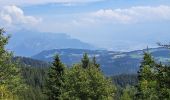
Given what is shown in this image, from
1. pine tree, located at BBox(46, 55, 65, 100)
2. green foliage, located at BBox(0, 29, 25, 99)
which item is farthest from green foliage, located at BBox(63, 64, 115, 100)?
green foliage, located at BBox(0, 29, 25, 99)

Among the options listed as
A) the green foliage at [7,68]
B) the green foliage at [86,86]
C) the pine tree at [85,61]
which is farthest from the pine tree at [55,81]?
the green foliage at [7,68]

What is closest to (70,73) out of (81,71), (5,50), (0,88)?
(81,71)

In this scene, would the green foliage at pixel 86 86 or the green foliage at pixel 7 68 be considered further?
the green foliage at pixel 86 86

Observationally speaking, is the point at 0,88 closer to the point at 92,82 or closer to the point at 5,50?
the point at 5,50

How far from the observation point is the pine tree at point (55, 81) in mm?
49938

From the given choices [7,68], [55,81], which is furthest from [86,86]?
[7,68]

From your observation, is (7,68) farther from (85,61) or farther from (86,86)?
(85,61)

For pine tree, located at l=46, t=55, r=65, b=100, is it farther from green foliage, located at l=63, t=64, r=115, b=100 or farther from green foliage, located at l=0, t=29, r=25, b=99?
green foliage, located at l=0, t=29, r=25, b=99

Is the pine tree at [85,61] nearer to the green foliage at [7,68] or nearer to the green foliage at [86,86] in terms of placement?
the green foliage at [86,86]

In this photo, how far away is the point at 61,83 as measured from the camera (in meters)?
50.5

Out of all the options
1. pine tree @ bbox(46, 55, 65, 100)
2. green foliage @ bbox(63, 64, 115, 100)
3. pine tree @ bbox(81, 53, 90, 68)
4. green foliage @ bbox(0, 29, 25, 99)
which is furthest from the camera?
pine tree @ bbox(81, 53, 90, 68)

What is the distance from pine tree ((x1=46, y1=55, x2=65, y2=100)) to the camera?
164ft

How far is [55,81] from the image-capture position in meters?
50.2

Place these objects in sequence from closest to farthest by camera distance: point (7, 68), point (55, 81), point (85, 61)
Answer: point (7, 68) < point (55, 81) < point (85, 61)
